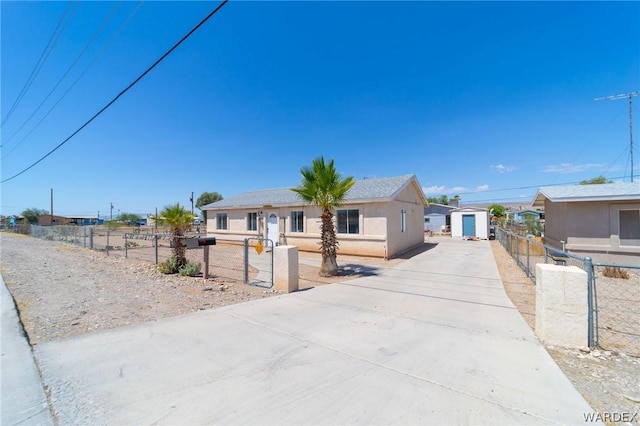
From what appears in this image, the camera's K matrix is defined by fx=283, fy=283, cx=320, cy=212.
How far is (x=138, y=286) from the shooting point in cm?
826

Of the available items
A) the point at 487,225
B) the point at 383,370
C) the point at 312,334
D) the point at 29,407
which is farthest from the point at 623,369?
the point at 487,225

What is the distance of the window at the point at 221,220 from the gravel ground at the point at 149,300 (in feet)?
35.2

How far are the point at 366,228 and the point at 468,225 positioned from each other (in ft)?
59.5

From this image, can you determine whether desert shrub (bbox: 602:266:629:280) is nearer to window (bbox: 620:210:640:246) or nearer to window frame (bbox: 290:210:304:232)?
window (bbox: 620:210:640:246)

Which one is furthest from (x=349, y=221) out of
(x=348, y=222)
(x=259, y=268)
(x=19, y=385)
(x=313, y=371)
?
(x=19, y=385)

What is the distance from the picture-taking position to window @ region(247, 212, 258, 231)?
20344mm

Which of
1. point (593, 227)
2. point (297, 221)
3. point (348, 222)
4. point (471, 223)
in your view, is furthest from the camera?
point (471, 223)

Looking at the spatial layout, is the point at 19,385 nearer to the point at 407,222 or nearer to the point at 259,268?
the point at 259,268

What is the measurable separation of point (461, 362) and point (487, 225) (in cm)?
2774

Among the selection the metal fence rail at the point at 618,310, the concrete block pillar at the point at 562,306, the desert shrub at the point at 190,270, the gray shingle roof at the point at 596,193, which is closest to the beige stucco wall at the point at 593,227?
the gray shingle roof at the point at 596,193

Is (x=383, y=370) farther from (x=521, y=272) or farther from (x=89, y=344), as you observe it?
(x=521, y=272)

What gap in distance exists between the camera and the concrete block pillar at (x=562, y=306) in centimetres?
409

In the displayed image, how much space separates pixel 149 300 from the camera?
6.80 metres

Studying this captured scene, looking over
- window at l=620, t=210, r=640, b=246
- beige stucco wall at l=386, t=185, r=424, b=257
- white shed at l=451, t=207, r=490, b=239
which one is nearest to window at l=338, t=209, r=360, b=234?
beige stucco wall at l=386, t=185, r=424, b=257
